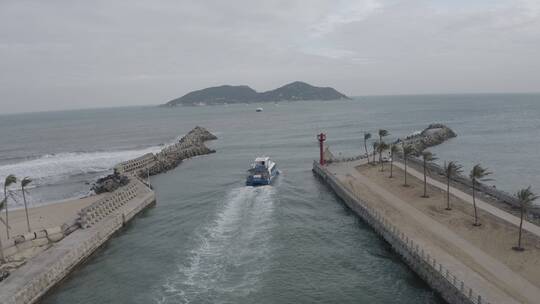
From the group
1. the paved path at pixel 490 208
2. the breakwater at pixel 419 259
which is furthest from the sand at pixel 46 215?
the paved path at pixel 490 208

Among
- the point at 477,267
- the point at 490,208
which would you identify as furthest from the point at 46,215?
the point at 490,208

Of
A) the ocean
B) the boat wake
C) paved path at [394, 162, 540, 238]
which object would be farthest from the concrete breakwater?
paved path at [394, 162, 540, 238]

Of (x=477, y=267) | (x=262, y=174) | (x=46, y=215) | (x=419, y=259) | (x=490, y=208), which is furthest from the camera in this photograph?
(x=262, y=174)

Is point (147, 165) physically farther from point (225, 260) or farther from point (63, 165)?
point (225, 260)

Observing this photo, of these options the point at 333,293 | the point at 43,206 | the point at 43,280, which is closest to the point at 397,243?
the point at 333,293

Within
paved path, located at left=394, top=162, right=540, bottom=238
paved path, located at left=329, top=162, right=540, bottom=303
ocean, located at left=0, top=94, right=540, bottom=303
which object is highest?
paved path, located at left=394, top=162, right=540, bottom=238

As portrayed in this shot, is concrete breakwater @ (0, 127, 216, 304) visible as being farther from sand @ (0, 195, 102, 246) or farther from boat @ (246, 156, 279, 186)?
boat @ (246, 156, 279, 186)

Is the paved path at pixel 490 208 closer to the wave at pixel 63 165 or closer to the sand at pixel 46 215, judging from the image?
the sand at pixel 46 215
